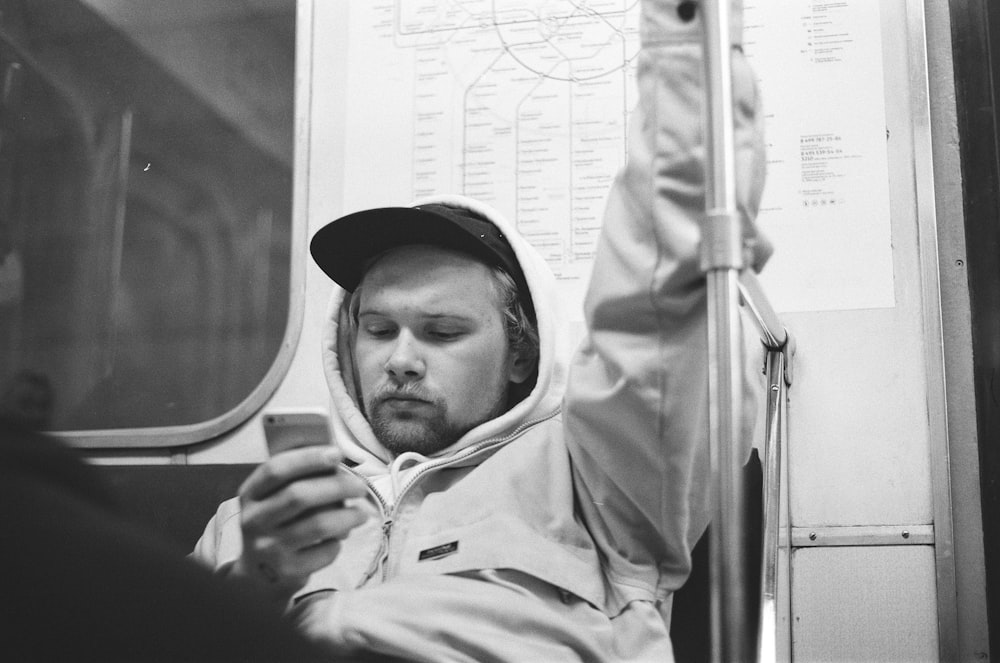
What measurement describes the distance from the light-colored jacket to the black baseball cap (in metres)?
0.23

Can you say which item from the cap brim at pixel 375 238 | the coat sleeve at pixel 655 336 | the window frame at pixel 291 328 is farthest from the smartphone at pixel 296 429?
the window frame at pixel 291 328

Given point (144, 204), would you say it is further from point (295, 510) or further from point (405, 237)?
point (295, 510)

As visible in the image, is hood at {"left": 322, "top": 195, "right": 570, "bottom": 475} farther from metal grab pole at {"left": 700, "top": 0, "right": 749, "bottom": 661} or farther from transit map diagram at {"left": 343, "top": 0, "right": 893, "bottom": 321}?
metal grab pole at {"left": 700, "top": 0, "right": 749, "bottom": 661}

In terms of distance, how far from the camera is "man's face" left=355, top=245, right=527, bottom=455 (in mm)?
1813

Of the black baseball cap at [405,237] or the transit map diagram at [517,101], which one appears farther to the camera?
the transit map diagram at [517,101]

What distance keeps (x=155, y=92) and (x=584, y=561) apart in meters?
1.47

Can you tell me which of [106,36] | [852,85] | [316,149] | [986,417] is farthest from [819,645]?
[106,36]

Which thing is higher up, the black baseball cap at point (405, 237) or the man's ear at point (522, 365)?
the black baseball cap at point (405, 237)

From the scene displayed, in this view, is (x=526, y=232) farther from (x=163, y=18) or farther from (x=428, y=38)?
(x=163, y=18)

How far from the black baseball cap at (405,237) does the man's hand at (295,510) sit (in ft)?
2.71

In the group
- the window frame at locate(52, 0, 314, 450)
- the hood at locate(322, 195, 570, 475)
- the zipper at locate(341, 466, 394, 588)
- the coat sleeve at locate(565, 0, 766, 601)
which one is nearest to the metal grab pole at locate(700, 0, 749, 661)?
the coat sleeve at locate(565, 0, 766, 601)

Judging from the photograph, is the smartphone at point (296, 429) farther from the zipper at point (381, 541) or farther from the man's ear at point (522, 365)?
the man's ear at point (522, 365)

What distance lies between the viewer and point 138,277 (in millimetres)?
2299

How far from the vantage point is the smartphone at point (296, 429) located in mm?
1312
